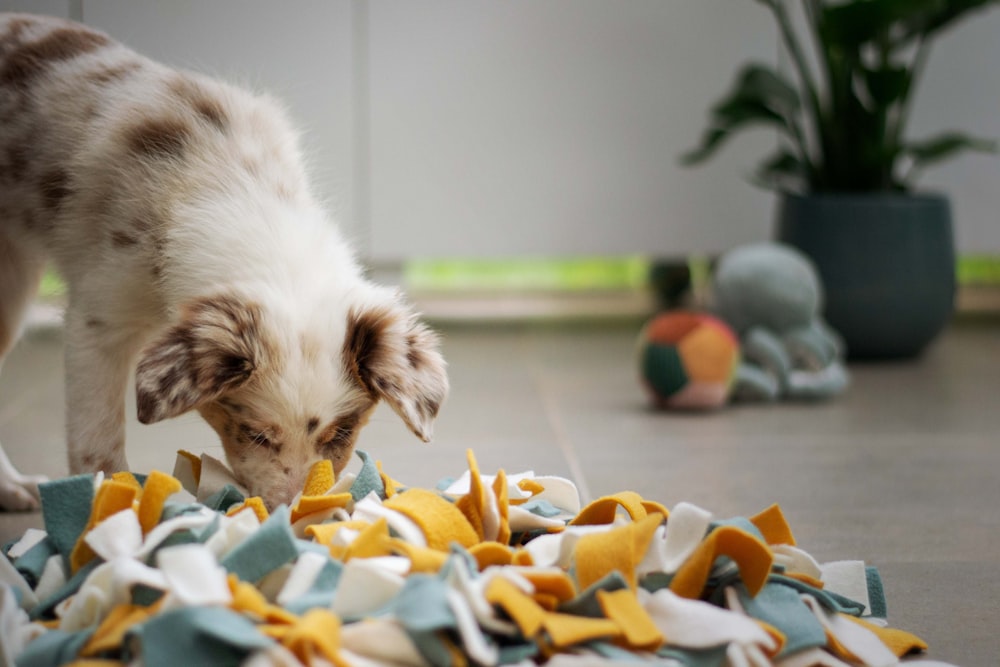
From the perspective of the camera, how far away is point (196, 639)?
1.23 m

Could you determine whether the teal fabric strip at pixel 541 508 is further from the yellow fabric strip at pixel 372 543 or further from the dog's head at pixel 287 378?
the yellow fabric strip at pixel 372 543

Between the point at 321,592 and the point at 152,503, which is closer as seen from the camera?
the point at 321,592

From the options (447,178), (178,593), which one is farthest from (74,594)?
(447,178)

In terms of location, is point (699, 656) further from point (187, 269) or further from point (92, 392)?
point (92, 392)

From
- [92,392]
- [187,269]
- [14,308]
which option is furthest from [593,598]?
[14,308]

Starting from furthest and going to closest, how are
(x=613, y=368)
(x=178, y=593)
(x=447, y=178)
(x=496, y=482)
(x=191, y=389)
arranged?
1. (x=447, y=178)
2. (x=613, y=368)
3. (x=496, y=482)
4. (x=191, y=389)
5. (x=178, y=593)

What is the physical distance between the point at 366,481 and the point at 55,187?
0.76 meters

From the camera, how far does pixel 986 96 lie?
413 cm

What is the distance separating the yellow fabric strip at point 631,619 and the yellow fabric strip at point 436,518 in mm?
246

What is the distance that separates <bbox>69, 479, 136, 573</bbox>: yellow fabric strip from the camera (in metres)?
1.52

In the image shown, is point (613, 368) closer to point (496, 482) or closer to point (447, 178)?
point (447, 178)

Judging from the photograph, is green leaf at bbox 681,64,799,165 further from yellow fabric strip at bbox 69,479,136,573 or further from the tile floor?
yellow fabric strip at bbox 69,479,136,573

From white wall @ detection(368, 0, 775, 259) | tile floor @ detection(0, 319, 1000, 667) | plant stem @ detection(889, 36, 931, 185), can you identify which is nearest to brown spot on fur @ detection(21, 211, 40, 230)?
tile floor @ detection(0, 319, 1000, 667)

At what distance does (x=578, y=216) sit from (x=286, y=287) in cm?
255
